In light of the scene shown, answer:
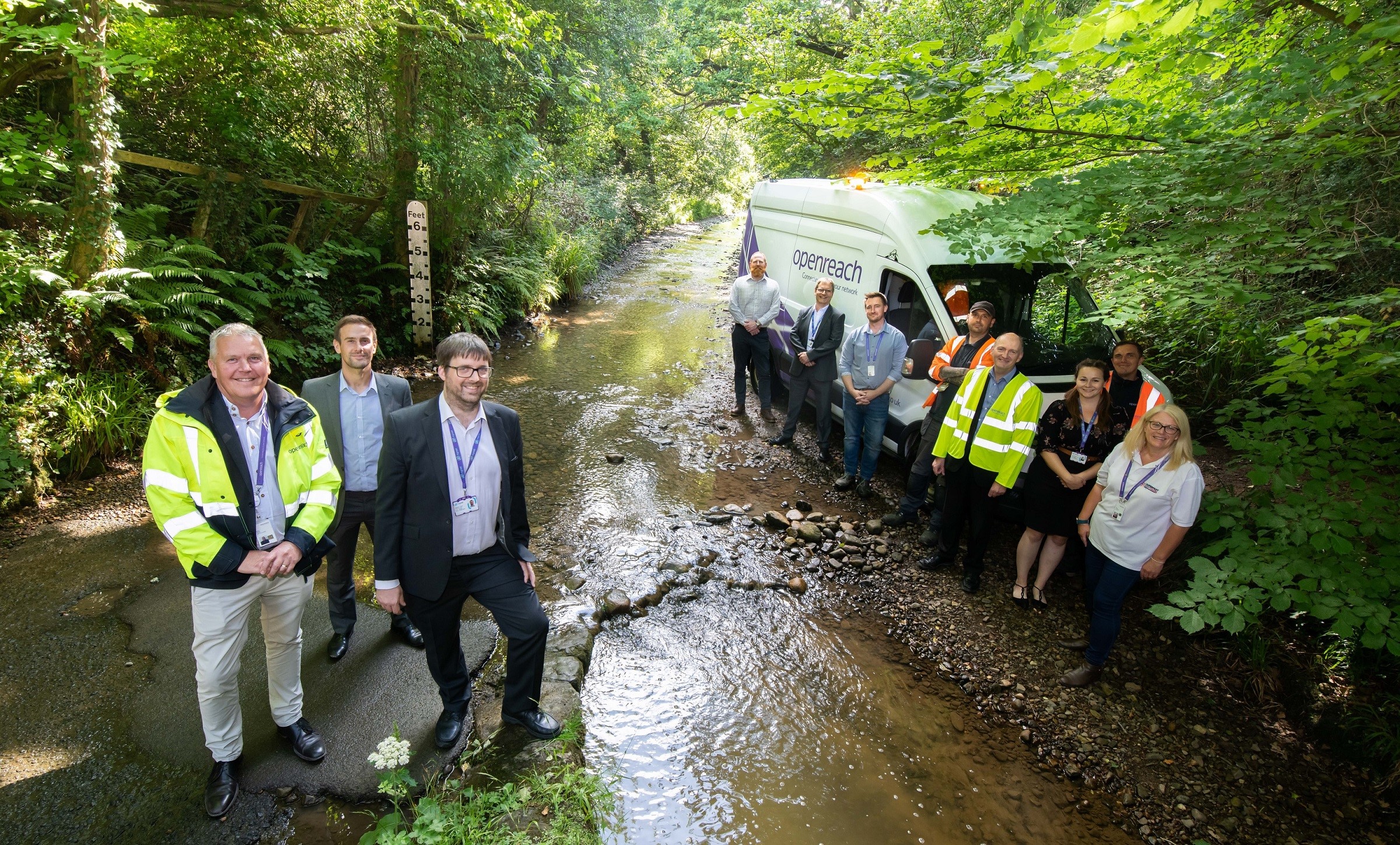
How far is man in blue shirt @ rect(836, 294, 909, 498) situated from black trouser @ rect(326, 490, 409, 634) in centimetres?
403

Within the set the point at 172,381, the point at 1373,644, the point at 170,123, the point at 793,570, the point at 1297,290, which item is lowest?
the point at 793,570

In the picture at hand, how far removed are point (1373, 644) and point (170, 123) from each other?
1130 centimetres

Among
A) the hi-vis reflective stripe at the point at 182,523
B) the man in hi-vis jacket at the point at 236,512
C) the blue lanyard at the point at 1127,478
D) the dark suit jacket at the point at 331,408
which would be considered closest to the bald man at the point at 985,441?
the blue lanyard at the point at 1127,478

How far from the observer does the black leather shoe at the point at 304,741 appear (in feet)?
9.88

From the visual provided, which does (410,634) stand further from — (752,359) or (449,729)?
(752,359)

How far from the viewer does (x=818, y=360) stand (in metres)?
6.54

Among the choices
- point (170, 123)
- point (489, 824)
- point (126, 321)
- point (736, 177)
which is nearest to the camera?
point (489, 824)

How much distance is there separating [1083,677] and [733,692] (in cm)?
219

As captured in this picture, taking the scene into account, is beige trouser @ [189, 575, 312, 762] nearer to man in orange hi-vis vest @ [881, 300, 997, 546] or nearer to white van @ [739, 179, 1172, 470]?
man in orange hi-vis vest @ [881, 300, 997, 546]

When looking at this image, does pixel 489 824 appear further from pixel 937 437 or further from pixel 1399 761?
pixel 1399 761

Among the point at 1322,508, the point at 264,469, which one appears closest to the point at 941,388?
the point at 1322,508

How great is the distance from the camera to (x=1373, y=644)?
272 cm

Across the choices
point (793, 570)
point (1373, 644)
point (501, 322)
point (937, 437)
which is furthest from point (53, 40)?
point (1373, 644)

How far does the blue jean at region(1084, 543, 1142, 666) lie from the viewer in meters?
3.74
